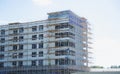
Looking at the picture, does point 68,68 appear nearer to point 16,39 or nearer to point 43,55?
point 43,55

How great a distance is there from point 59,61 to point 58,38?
561 cm

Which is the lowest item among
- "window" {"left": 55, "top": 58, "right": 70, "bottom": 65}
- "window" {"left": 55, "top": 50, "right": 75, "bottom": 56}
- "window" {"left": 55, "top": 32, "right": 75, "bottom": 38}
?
"window" {"left": 55, "top": 58, "right": 70, "bottom": 65}

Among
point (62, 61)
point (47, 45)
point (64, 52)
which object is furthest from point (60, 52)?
point (47, 45)

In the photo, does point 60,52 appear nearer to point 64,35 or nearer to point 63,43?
point 63,43

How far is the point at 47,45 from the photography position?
62.7m

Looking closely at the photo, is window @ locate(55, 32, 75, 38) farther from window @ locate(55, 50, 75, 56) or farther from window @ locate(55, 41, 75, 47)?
window @ locate(55, 50, 75, 56)

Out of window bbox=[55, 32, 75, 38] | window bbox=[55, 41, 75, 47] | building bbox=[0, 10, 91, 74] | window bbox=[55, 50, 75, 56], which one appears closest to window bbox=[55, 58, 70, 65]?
building bbox=[0, 10, 91, 74]

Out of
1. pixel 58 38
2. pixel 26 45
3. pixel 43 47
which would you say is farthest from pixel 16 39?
pixel 58 38

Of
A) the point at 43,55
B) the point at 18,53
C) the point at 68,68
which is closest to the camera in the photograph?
the point at 68,68

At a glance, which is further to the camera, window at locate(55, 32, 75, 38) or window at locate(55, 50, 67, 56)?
window at locate(55, 32, 75, 38)

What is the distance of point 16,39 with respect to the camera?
6800 cm

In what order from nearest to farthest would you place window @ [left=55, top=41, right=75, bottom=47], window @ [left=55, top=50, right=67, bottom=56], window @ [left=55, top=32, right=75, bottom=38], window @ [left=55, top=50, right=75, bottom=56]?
window @ [left=55, top=50, right=75, bottom=56] → window @ [left=55, top=50, right=67, bottom=56] → window @ [left=55, top=41, right=75, bottom=47] → window @ [left=55, top=32, right=75, bottom=38]

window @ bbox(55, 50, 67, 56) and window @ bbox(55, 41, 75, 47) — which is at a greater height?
window @ bbox(55, 41, 75, 47)

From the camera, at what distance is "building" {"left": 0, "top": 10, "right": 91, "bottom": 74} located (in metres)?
60.4
